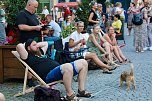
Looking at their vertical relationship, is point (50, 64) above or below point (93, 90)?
above

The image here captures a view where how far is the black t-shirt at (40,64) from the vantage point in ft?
21.7

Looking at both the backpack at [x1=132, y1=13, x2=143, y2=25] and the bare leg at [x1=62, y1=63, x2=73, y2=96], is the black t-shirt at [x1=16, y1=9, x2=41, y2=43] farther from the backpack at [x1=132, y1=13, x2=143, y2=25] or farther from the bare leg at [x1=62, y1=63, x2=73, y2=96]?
the backpack at [x1=132, y1=13, x2=143, y2=25]

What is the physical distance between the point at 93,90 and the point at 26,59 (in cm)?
150

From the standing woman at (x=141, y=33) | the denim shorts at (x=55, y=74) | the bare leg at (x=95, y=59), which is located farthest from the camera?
the standing woman at (x=141, y=33)

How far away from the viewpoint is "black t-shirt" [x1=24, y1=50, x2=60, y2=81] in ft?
21.7

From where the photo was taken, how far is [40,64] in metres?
6.70

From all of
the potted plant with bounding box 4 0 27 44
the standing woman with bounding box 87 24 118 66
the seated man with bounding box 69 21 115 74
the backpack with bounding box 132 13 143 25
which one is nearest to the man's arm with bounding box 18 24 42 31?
the potted plant with bounding box 4 0 27 44

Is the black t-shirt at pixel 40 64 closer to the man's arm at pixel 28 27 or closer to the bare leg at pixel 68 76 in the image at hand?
the bare leg at pixel 68 76

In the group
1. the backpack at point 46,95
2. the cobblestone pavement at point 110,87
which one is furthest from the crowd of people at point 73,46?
the backpack at point 46,95

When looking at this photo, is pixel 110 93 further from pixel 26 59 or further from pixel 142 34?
pixel 142 34

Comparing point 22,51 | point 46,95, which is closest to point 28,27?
point 22,51

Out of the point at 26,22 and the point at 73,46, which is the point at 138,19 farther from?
the point at 26,22

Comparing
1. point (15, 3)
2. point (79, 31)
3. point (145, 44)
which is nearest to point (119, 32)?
point (145, 44)

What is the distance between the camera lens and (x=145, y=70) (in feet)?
32.1
